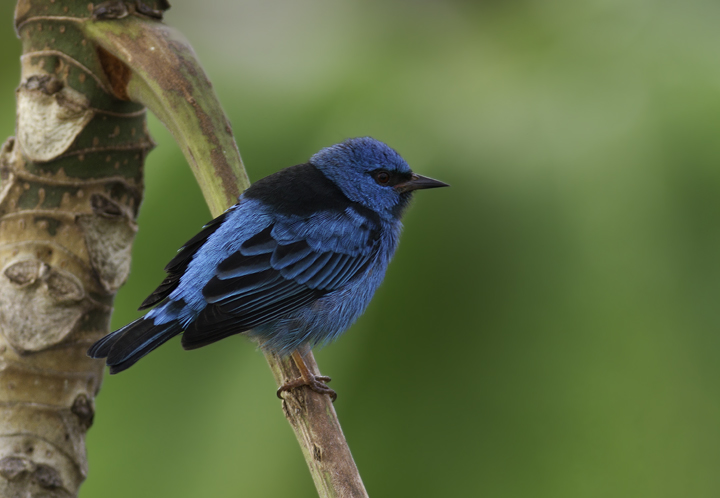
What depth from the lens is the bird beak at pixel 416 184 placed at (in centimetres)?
252

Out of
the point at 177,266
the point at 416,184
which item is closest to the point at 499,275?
the point at 416,184

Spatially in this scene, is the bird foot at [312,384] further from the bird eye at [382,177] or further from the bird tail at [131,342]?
the bird eye at [382,177]

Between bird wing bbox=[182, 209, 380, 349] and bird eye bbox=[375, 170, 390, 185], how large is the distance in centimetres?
24

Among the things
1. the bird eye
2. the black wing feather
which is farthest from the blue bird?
the bird eye

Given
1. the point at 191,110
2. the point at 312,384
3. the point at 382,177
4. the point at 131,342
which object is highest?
the point at 382,177

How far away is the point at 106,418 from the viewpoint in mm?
2391

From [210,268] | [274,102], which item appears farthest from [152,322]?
[274,102]

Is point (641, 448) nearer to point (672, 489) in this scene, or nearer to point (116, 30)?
point (672, 489)

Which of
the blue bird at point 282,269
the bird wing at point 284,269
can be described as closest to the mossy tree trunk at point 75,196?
the blue bird at point 282,269

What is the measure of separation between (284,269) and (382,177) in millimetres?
667

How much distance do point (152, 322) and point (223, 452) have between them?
49 cm

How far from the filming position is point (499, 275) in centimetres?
212

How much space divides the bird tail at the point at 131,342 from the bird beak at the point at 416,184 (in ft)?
3.39

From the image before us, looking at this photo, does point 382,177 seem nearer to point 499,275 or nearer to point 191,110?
point 499,275
